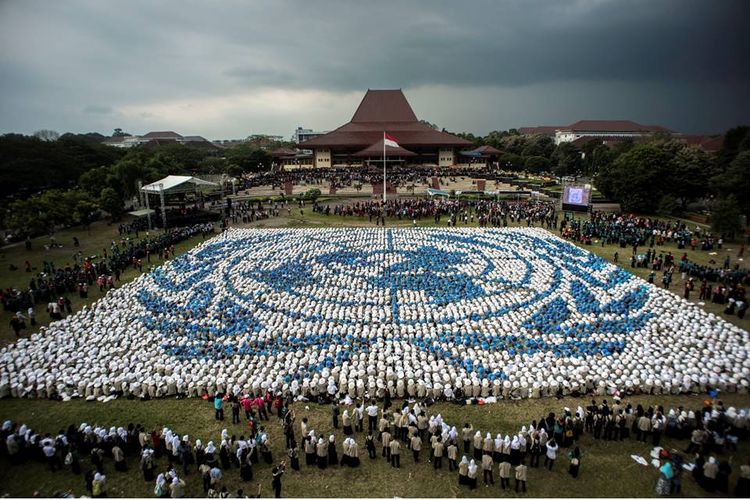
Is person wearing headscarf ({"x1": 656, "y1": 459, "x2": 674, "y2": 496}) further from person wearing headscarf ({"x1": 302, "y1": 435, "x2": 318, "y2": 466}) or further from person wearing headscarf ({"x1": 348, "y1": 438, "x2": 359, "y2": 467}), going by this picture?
person wearing headscarf ({"x1": 302, "y1": 435, "x2": 318, "y2": 466})

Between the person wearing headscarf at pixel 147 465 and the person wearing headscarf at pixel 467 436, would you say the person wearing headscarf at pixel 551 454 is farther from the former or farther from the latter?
the person wearing headscarf at pixel 147 465

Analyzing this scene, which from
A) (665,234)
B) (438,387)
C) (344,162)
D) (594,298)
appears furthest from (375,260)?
(344,162)

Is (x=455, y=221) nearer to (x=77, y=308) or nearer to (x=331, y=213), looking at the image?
(x=331, y=213)

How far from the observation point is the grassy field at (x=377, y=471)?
9.78 metres

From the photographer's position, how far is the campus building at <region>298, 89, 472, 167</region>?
70875 mm

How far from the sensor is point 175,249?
97.8ft

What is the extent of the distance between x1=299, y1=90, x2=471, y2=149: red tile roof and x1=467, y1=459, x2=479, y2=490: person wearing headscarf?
2566 inches

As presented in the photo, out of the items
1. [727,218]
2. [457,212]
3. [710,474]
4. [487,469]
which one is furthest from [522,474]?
[457,212]

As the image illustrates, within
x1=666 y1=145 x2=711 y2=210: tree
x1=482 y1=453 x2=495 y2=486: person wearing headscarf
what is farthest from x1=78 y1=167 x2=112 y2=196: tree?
x1=666 y1=145 x2=711 y2=210: tree

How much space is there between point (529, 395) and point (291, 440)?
6.96 m

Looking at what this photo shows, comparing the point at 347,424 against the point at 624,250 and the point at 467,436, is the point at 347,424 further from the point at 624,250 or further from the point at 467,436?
the point at 624,250

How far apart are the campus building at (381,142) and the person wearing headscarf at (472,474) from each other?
58.2m

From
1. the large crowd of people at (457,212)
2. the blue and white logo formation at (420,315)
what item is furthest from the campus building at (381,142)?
the blue and white logo formation at (420,315)

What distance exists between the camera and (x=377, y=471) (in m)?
10.4
